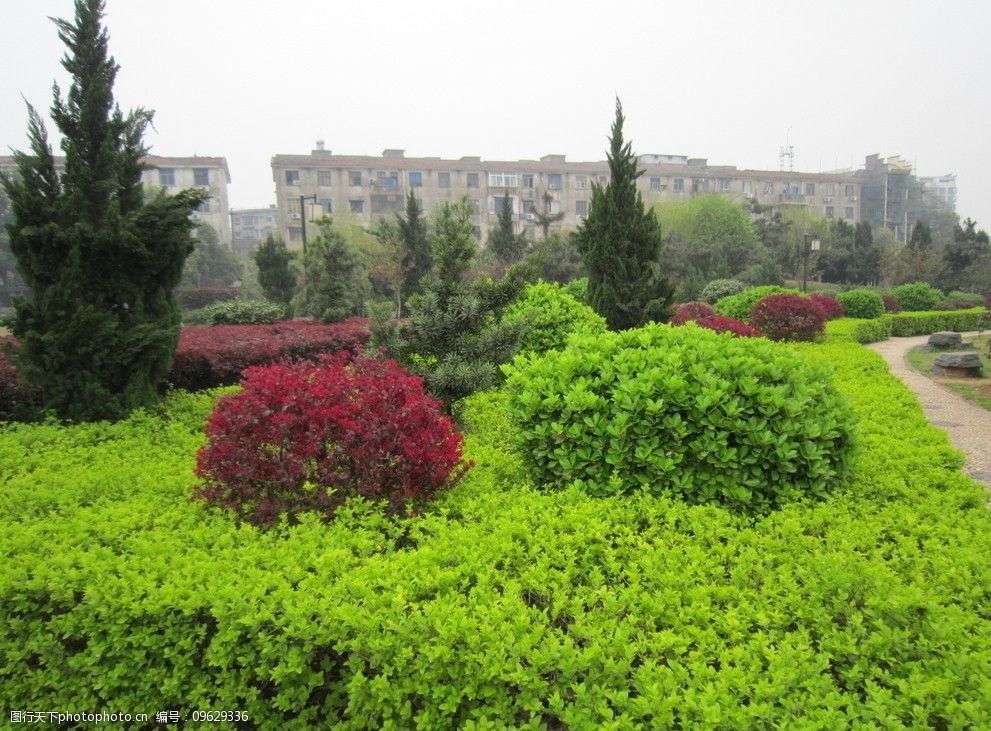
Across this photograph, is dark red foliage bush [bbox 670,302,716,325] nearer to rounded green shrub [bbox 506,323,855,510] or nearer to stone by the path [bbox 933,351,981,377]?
stone by the path [bbox 933,351,981,377]

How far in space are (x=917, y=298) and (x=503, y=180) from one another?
34328 mm

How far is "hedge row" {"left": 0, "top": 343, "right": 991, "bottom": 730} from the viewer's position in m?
1.90

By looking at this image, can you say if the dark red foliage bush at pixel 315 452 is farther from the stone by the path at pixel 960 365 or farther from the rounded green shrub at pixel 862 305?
the rounded green shrub at pixel 862 305

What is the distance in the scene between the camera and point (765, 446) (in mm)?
3383

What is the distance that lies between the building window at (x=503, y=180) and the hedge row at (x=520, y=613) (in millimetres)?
51087

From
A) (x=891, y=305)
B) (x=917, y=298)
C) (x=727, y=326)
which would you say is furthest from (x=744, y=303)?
(x=917, y=298)

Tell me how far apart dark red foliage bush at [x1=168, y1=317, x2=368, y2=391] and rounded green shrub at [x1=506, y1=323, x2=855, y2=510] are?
2.71 m

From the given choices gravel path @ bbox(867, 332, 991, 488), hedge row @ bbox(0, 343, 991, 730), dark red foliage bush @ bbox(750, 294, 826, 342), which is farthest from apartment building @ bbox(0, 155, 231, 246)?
hedge row @ bbox(0, 343, 991, 730)

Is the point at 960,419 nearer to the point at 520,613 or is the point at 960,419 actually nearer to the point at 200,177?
the point at 520,613

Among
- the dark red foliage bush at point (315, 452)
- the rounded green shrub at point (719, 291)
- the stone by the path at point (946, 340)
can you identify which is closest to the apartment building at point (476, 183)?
the rounded green shrub at point (719, 291)

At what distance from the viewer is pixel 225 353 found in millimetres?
8102

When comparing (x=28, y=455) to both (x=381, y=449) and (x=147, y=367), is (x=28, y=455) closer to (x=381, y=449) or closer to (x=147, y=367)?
(x=147, y=367)

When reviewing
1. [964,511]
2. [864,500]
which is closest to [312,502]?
Answer: [864,500]

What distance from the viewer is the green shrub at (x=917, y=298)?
24.4 metres
